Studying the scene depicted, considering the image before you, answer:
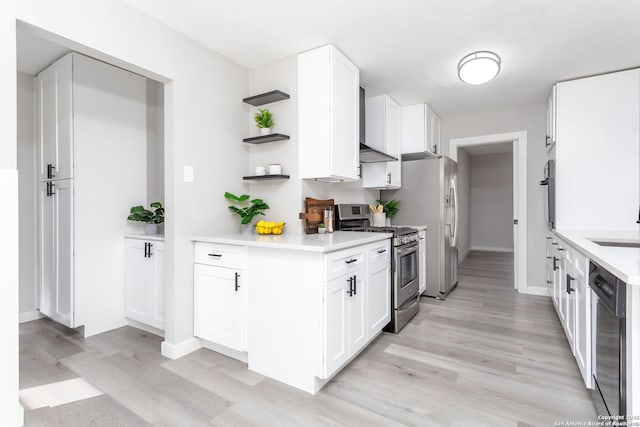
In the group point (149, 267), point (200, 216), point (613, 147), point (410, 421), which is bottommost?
point (410, 421)

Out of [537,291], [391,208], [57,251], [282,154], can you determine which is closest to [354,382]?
[282,154]

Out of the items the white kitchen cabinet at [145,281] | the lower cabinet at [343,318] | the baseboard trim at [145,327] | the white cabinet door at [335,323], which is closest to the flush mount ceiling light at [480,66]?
the lower cabinet at [343,318]

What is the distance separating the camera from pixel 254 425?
1.65 metres

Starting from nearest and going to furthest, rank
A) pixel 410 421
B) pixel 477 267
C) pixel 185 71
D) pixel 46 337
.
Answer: pixel 410 421 → pixel 185 71 → pixel 46 337 → pixel 477 267

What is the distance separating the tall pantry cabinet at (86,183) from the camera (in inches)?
108

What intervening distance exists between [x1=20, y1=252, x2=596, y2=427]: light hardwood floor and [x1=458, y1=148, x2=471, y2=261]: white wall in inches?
154

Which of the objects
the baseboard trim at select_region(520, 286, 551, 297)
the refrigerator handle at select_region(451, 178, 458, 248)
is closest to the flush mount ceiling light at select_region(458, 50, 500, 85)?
the refrigerator handle at select_region(451, 178, 458, 248)

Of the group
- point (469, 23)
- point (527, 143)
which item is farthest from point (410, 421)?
point (527, 143)

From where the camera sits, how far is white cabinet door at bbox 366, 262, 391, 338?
2473 millimetres

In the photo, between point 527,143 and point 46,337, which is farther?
point 527,143

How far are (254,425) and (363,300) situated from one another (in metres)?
1.08

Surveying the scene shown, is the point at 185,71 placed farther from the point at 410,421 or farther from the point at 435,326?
the point at 435,326

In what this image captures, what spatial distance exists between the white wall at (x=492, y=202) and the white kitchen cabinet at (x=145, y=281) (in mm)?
7758

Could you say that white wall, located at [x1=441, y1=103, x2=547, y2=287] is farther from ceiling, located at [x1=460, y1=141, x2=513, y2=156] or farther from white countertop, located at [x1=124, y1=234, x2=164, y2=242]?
white countertop, located at [x1=124, y1=234, x2=164, y2=242]
